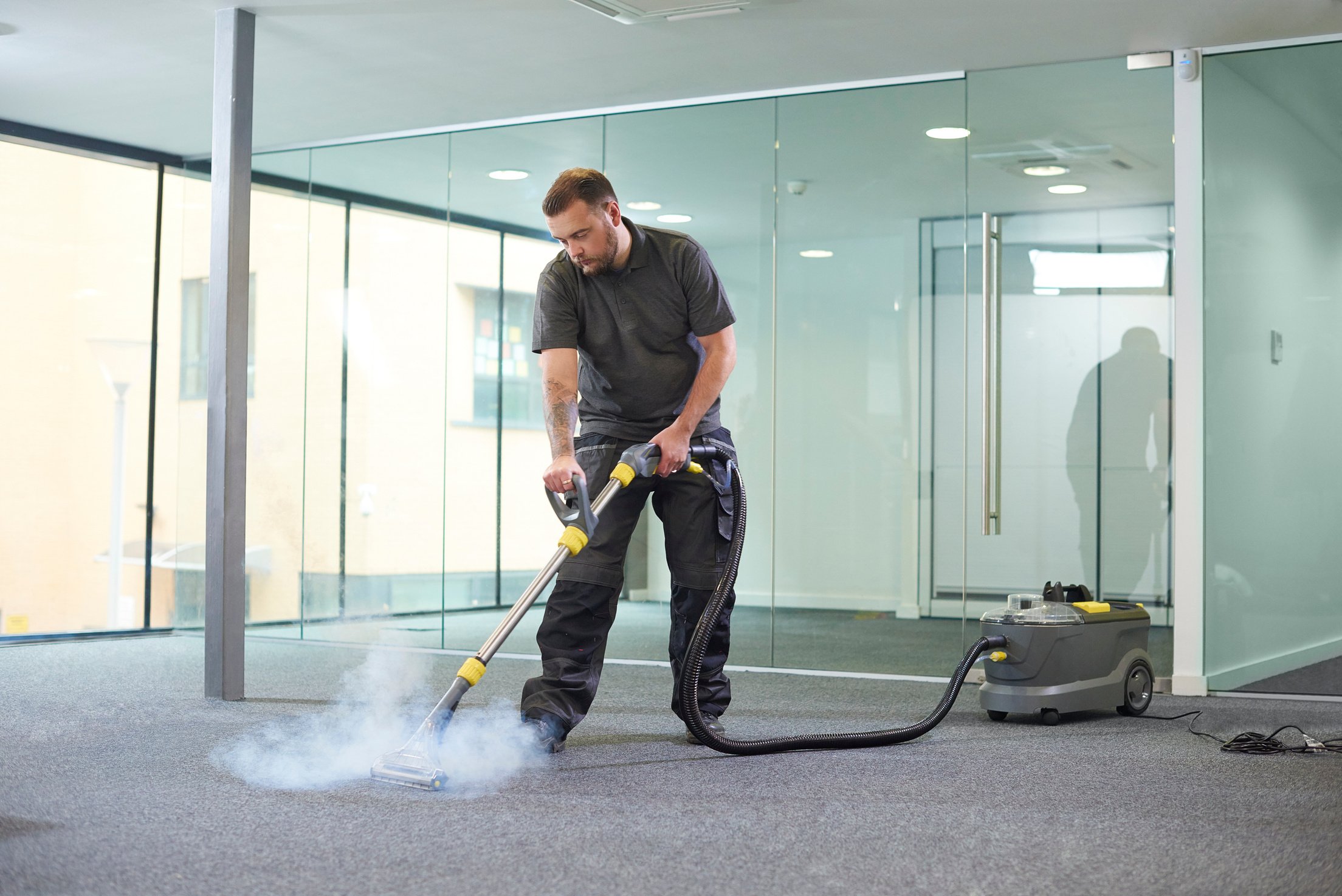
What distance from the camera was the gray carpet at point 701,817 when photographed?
192cm

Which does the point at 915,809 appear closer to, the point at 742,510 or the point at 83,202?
the point at 742,510

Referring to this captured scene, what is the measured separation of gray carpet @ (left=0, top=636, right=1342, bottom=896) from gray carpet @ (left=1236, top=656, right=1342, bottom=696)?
2.01 ft

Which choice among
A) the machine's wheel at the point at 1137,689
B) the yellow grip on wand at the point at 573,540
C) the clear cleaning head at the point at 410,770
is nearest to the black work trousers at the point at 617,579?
the yellow grip on wand at the point at 573,540

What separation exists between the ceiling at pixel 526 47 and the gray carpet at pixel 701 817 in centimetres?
206

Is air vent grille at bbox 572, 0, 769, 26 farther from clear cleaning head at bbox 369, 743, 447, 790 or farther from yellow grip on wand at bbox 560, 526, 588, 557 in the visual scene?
clear cleaning head at bbox 369, 743, 447, 790

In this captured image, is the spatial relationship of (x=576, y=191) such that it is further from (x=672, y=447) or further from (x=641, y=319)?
(x=672, y=447)

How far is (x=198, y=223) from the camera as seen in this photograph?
584 cm

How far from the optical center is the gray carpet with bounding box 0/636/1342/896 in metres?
1.92

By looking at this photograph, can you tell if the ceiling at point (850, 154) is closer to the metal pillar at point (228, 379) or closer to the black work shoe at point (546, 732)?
the metal pillar at point (228, 379)

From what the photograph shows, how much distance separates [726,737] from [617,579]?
1.47 ft

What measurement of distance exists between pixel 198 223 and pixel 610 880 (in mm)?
4709

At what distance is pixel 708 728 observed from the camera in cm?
286

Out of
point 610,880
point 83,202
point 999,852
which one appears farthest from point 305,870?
point 83,202

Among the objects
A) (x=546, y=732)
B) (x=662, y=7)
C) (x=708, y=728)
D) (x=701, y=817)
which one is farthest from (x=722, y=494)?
(x=662, y=7)
